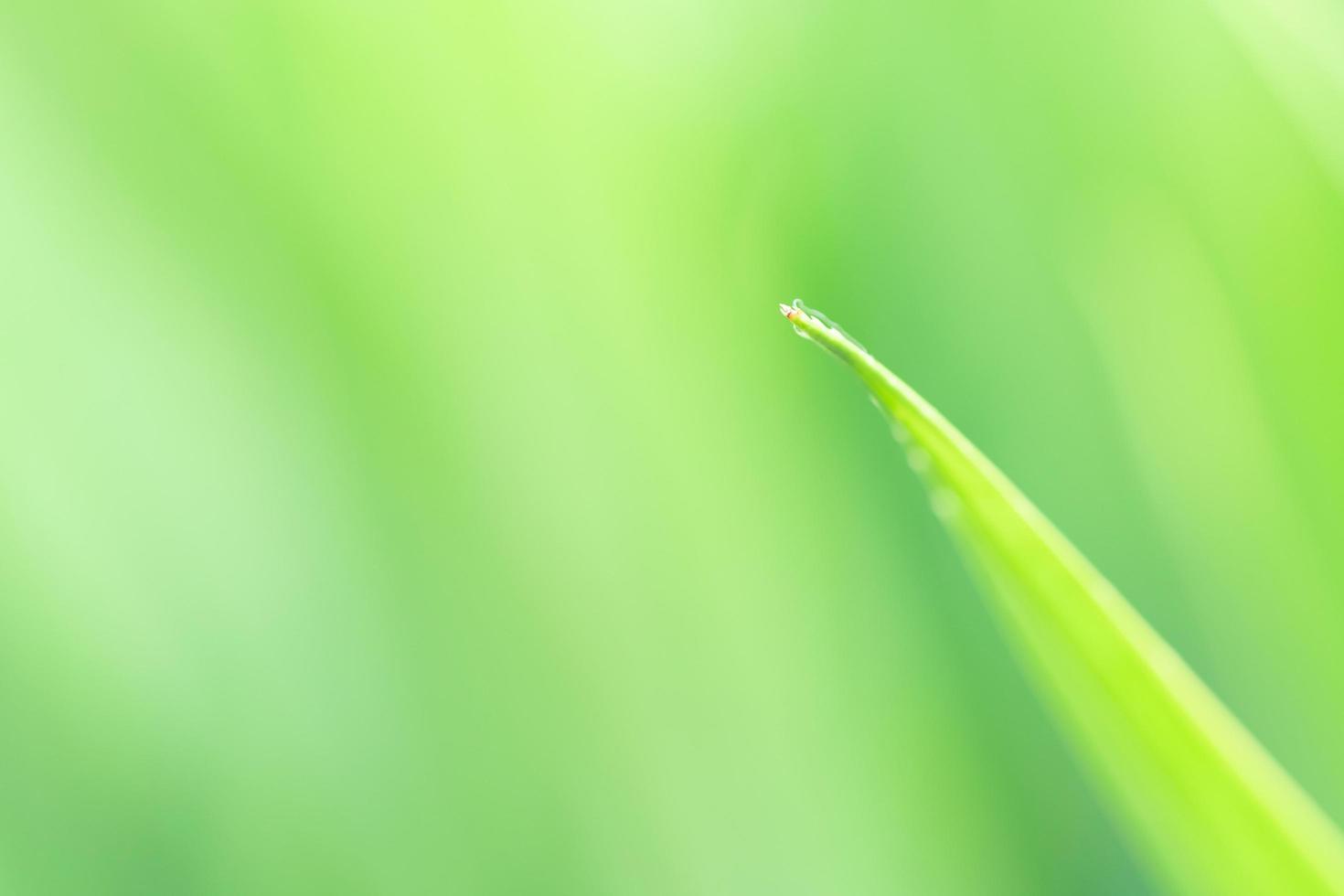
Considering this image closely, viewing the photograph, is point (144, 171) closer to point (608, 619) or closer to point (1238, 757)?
point (608, 619)

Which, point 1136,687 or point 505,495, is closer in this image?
point 1136,687

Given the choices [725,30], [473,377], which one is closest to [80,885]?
[473,377]

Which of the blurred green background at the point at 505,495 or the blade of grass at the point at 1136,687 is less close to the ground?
the blurred green background at the point at 505,495

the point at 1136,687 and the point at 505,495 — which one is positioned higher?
the point at 505,495

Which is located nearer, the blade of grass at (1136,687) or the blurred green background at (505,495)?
the blade of grass at (1136,687)
